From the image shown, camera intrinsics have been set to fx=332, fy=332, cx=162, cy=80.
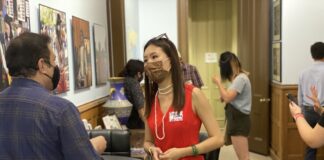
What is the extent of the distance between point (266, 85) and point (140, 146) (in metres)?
2.44

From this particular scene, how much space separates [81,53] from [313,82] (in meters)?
2.47

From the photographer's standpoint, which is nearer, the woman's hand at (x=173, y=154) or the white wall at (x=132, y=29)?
the woman's hand at (x=173, y=154)

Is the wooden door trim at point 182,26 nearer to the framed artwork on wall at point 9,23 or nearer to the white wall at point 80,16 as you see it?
the white wall at point 80,16

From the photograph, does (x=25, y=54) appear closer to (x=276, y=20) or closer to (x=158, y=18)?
(x=276, y=20)

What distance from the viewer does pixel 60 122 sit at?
116 centimetres

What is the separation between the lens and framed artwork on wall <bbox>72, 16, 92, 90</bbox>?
291cm

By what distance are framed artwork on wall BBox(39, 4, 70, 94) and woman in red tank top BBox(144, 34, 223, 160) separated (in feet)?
3.35

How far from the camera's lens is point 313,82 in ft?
11.9

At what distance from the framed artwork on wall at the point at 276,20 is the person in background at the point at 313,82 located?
73cm

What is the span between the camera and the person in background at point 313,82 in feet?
11.8

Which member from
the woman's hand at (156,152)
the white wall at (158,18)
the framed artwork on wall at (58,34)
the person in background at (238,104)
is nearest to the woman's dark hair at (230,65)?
the person in background at (238,104)

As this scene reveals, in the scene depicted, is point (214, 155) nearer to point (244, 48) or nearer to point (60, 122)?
point (60, 122)

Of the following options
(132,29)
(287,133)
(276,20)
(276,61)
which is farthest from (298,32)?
(132,29)

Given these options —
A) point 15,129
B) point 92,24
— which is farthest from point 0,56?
point 92,24
